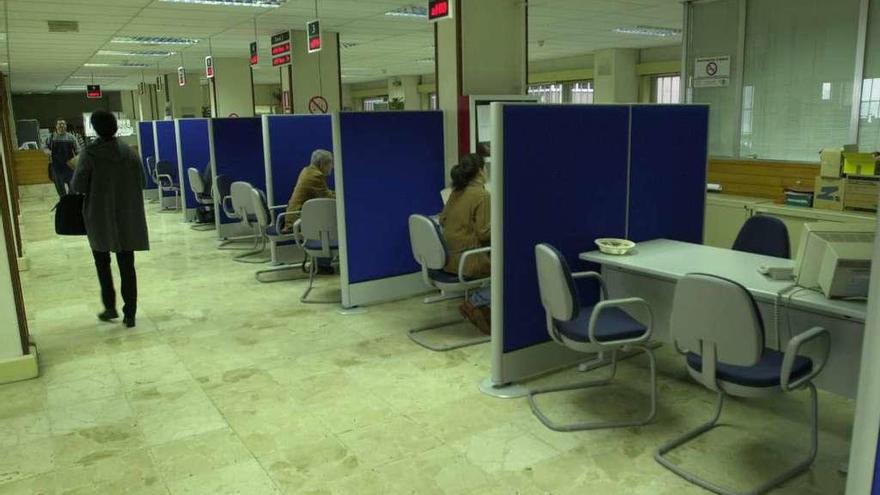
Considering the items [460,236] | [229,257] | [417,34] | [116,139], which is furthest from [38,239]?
[460,236]

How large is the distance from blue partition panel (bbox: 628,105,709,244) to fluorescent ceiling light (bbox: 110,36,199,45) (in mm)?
8443

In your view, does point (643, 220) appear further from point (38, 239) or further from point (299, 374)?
point (38, 239)

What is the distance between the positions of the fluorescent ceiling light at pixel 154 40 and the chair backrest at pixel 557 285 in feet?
29.2

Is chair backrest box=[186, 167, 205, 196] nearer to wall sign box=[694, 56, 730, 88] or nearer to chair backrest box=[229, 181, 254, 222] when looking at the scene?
chair backrest box=[229, 181, 254, 222]

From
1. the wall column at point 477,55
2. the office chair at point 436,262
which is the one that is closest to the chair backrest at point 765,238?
the office chair at point 436,262

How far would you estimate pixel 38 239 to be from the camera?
8398 mm

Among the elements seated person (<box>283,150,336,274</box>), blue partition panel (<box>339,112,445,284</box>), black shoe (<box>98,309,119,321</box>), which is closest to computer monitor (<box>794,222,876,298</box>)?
blue partition panel (<box>339,112,445,284</box>)

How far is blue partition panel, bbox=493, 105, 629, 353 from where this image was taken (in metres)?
3.25

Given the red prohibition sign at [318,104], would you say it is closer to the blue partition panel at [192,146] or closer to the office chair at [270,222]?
the blue partition panel at [192,146]

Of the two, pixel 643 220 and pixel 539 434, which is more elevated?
pixel 643 220

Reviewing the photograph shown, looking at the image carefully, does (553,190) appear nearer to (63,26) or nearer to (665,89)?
(63,26)

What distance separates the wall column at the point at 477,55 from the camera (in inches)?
205

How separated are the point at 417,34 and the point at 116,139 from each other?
632cm

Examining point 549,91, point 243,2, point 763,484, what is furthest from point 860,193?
point 549,91
